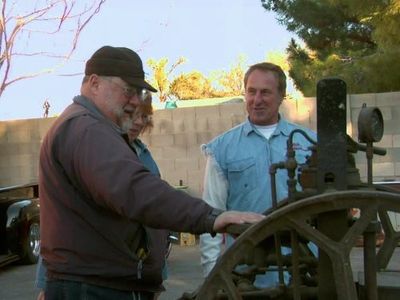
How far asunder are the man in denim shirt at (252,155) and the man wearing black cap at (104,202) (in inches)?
38.1

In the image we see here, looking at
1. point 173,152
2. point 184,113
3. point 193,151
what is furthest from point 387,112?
point 173,152

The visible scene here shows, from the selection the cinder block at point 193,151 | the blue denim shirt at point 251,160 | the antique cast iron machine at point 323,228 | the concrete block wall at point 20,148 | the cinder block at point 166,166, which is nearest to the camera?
the antique cast iron machine at point 323,228

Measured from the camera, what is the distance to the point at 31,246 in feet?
34.7

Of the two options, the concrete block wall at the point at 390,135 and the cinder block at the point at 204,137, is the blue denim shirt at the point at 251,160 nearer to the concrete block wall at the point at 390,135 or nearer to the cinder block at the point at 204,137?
the concrete block wall at the point at 390,135

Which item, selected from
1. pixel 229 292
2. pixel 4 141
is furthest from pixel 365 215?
pixel 4 141

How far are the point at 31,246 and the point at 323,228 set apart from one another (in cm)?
885

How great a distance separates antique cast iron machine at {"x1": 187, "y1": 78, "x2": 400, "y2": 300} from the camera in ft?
6.97

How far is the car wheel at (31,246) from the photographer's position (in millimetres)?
10406

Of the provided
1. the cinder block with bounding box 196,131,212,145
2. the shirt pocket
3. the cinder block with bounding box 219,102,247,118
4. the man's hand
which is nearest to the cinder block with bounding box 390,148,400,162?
the cinder block with bounding box 219,102,247,118

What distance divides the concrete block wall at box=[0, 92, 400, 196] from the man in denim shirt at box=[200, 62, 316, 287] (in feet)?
26.3

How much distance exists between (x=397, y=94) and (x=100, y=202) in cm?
1038

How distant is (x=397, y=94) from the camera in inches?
477

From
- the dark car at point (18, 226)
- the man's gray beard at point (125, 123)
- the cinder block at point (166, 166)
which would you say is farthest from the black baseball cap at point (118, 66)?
the cinder block at point (166, 166)

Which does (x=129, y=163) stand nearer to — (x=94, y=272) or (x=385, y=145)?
(x=94, y=272)
